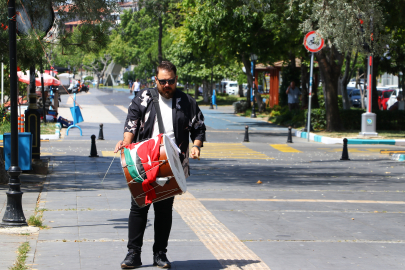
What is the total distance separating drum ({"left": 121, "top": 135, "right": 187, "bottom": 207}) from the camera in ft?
15.1

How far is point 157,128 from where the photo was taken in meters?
4.89

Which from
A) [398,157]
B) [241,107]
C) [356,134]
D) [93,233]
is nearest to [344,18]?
[398,157]

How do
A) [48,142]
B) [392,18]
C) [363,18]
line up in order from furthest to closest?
[392,18] < [48,142] < [363,18]

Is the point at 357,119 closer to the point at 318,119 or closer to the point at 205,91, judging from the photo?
the point at 318,119

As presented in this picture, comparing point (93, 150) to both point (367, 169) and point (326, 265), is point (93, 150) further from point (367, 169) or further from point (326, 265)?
point (326, 265)

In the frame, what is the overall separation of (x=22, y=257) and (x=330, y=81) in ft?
61.9

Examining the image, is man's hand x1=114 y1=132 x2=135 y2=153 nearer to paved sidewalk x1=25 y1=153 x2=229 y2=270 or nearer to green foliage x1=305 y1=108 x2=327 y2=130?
paved sidewalk x1=25 y1=153 x2=229 y2=270

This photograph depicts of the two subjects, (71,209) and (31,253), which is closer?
(31,253)

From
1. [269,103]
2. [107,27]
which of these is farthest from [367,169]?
[269,103]

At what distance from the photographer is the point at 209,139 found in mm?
20609

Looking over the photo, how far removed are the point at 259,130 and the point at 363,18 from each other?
30.8ft

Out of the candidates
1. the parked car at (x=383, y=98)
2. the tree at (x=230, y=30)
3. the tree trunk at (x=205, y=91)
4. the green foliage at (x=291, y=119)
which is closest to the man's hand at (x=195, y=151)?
the tree at (x=230, y=30)

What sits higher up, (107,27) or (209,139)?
(107,27)

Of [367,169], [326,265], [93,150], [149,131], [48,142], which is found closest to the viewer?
[149,131]
